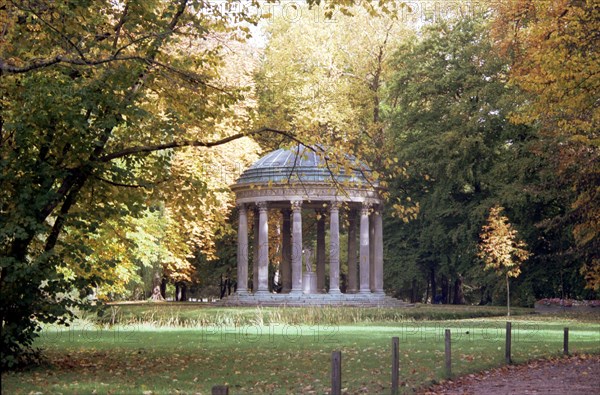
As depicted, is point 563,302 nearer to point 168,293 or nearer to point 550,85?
point 550,85

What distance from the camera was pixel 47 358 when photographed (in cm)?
1866

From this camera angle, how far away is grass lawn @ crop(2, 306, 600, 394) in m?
15.7

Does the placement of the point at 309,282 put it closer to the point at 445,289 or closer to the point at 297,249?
the point at 297,249

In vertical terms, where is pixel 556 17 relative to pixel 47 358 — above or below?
above

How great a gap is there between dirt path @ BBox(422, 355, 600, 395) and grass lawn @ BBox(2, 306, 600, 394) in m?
0.43

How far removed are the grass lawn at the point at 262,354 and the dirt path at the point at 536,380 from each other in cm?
43

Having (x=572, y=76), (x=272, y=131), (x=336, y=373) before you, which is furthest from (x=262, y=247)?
(x=336, y=373)

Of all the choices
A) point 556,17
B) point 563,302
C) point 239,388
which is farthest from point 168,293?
point 239,388

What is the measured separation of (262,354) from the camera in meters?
20.8

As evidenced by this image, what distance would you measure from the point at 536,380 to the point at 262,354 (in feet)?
20.5

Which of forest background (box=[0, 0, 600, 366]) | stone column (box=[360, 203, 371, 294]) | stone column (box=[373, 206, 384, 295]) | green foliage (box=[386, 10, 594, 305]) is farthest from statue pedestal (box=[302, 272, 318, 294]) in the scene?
green foliage (box=[386, 10, 594, 305])

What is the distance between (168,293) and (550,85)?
86673 mm

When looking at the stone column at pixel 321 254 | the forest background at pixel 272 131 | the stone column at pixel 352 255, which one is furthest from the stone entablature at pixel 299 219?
the forest background at pixel 272 131

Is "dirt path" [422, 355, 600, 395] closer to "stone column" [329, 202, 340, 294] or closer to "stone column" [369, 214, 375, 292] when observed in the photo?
"stone column" [329, 202, 340, 294]
